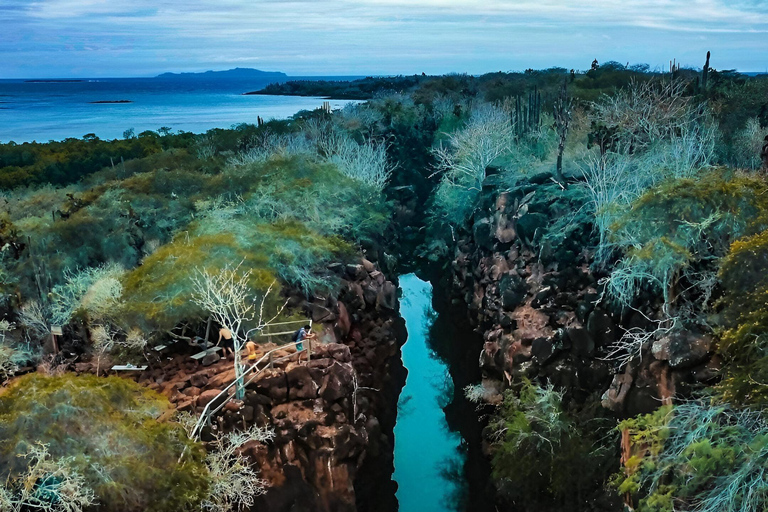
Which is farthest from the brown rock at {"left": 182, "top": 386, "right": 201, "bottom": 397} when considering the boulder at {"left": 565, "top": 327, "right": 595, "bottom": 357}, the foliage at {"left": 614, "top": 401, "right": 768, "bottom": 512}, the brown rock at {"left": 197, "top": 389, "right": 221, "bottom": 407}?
the boulder at {"left": 565, "top": 327, "right": 595, "bottom": 357}

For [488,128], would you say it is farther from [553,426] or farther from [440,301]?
[553,426]

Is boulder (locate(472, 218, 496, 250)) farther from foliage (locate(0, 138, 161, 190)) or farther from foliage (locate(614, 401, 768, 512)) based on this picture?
foliage (locate(0, 138, 161, 190))

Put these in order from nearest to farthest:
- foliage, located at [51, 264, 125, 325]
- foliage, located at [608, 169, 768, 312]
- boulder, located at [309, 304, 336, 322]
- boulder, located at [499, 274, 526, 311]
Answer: foliage, located at [608, 169, 768, 312] < foliage, located at [51, 264, 125, 325] < boulder, located at [309, 304, 336, 322] < boulder, located at [499, 274, 526, 311]

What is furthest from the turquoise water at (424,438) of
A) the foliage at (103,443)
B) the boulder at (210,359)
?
the foliage at (103,443)

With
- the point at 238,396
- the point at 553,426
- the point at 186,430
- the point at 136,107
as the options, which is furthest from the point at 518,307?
the point at 136,107

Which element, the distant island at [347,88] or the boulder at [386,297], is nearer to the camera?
the boulder at [386,297]

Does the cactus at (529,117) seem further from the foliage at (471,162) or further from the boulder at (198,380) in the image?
the boulder at (198,380)
